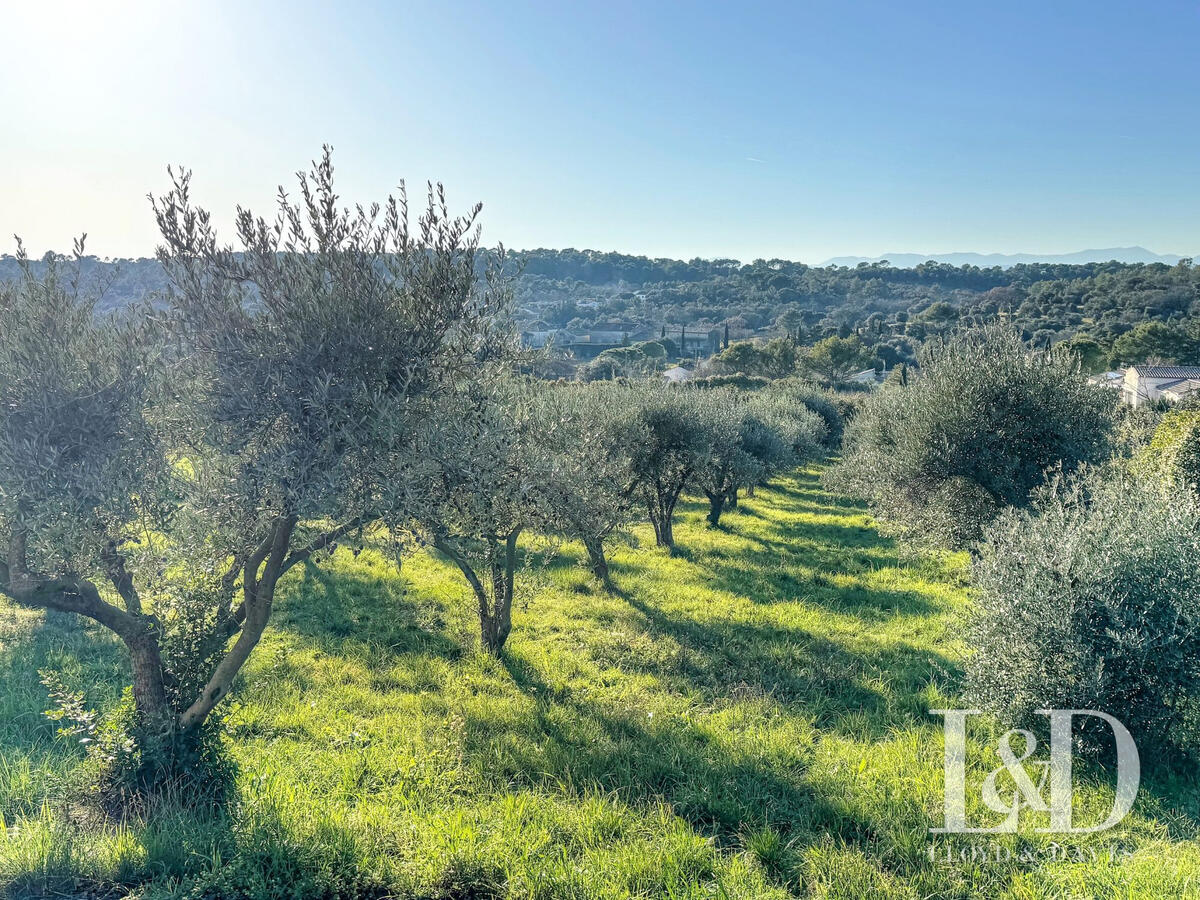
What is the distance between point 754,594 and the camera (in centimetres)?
1442

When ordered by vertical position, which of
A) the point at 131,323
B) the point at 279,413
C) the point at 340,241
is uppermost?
the point at 340,241

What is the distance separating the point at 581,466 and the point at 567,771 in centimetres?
536

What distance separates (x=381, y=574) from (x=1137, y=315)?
9986 centimetres

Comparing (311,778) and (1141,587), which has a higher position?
(1141,587)

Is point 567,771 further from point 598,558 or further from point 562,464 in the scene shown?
point 598,558

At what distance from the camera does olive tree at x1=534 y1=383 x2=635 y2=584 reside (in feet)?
33.4

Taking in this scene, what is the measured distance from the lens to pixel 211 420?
209 inches

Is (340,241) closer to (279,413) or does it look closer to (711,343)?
(279,413)

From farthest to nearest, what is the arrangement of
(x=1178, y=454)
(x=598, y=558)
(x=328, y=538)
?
1. (x=598, y=558)
2. (x=1178, y=454)
3. (x=328, y=538)

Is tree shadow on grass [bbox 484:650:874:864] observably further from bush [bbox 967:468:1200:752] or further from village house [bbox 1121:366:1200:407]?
village house [bbox 1121:366:1200:407]

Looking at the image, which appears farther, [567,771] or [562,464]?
[562,464]

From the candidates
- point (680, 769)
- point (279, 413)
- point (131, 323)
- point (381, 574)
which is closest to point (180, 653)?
point (279, 413)

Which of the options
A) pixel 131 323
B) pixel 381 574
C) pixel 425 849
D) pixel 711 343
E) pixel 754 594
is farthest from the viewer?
pixel 711 343

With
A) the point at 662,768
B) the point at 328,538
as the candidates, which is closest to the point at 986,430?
the point at 662,768
